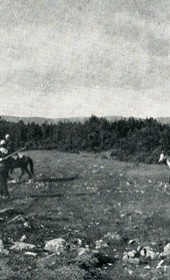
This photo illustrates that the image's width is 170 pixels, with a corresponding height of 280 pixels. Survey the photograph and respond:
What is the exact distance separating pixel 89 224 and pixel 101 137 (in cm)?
1895

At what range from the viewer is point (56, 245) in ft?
37.4

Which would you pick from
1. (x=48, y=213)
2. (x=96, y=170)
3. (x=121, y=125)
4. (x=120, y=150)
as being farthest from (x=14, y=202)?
(x=121, y=125)

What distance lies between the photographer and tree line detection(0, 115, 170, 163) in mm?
30125

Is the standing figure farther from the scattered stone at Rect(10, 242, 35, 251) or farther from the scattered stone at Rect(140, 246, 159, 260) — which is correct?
the scattered stone at Rect(140, 246, 159, 260)

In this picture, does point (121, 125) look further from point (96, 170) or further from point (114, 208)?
point (114, 208)

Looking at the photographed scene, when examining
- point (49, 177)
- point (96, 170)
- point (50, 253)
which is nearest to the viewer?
point (50, 253)

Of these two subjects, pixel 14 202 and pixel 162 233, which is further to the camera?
pixel 14 202

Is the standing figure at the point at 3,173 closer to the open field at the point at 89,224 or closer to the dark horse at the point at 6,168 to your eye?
the dark horse at the point at 6,168

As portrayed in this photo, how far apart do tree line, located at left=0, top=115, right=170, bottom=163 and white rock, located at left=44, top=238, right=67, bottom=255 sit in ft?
55.7

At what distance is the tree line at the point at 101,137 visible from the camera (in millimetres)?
30125

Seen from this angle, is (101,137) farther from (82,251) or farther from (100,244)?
(82,251)

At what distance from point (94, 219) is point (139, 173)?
953 centimetres

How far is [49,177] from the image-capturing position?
74.6ft

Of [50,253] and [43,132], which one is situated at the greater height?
[43,132]
